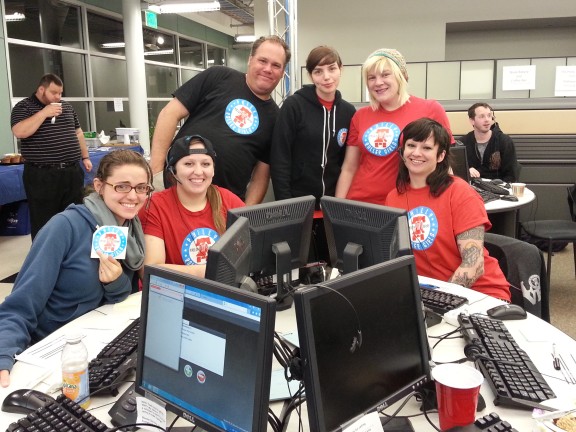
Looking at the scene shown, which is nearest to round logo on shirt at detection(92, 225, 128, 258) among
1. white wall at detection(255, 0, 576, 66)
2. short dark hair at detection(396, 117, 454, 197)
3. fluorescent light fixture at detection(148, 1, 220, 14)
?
short dark hair at detection(396, 117, 454, 197)

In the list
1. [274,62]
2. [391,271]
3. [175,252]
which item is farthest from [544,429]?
[274,62]

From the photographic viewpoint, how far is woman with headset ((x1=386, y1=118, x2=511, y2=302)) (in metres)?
1.96

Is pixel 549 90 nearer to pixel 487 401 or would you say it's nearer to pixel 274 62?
pixel 274 62

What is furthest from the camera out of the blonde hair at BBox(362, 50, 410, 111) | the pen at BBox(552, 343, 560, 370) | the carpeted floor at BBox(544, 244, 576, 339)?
the carpeted floor at BBox(544, 244, 576, 339)

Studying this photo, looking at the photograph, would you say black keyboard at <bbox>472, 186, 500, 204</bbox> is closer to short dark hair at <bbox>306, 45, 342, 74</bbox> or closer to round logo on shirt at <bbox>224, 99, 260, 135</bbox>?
short dark hair at <bbox>306, 45, 342, 74</bbox>

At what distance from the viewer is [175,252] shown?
6.63 ft

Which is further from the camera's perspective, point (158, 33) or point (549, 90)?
point (158, 33)

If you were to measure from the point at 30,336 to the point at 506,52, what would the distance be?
38.2 feet

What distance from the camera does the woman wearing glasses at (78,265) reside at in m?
1.51

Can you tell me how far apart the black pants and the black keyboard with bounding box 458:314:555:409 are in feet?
11.7

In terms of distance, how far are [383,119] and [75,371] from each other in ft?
6.07

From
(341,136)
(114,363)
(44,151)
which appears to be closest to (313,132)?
(341,136)

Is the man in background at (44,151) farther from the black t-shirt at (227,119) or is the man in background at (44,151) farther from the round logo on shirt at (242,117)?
the round logo on shirt at (242,117)

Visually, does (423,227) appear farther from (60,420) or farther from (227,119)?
(60,420)
